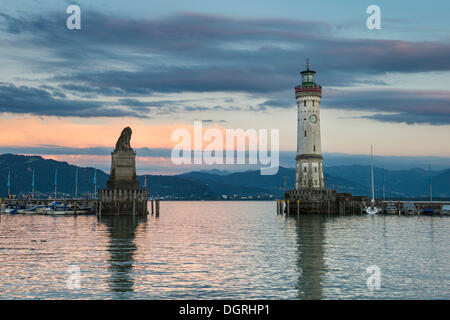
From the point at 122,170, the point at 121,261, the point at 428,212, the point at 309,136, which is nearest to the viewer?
the point at 121,261

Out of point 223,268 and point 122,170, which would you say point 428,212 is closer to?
point 122,170

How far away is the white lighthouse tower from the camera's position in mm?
137125

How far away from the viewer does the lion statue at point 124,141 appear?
127 m

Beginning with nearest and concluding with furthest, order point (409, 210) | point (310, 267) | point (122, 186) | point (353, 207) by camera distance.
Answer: point (310, 267) → point (122, 186) → point (353, 207) → point (409, 210)

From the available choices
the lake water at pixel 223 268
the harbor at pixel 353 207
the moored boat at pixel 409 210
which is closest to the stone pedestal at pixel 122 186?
the harbor at pixel 353 207

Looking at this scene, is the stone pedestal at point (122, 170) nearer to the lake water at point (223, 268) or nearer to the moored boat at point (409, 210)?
the lake water at point (223, 268)

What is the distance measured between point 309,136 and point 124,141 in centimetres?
4693

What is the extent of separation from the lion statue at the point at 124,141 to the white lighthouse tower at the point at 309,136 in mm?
43991

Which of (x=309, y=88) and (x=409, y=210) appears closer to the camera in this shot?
(x=309, y=88)

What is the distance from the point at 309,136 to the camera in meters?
137

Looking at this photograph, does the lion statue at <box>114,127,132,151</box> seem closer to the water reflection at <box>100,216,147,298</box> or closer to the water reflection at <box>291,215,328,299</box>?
the water reflection at <box>100,216,147,298</box>

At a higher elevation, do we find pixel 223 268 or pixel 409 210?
pixel 409 210

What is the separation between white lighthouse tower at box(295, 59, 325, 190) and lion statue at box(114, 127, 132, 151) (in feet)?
144

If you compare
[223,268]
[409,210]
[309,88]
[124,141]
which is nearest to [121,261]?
[223,268]
